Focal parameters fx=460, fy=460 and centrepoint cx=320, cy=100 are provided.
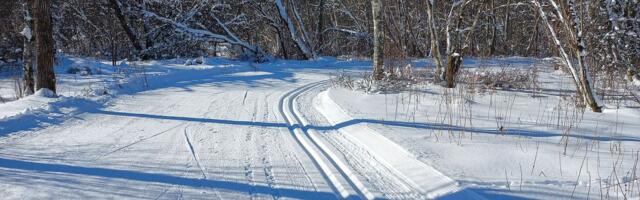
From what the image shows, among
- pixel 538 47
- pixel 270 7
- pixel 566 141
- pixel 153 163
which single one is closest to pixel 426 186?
pixel 566 141

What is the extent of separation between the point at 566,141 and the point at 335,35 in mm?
26188

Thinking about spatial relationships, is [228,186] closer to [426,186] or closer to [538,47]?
[426,186]

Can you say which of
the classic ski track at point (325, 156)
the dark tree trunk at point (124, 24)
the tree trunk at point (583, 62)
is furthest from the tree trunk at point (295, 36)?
the tree trunk at point (583, 62)

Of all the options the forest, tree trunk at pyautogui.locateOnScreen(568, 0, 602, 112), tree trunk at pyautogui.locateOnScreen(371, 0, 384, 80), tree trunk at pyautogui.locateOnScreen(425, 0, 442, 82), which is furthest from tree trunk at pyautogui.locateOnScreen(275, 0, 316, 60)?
tree trunk at pyautogui.locateOnScreen(568, 0, 602, 112)

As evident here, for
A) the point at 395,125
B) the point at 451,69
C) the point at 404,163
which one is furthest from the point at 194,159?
the point at 451,69

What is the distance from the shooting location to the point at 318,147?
5.79m

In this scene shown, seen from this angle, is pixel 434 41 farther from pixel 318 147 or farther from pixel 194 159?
pixel 194 159

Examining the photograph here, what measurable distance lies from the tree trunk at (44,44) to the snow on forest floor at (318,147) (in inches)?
18.1

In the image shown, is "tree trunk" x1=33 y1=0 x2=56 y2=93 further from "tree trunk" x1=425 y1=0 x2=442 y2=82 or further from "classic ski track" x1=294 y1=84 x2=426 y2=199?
"tree trunk" x1=425 y1=0 x2=442 y2=82

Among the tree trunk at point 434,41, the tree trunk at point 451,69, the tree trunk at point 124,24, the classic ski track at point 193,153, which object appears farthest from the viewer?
the tree trunk at point 124,24

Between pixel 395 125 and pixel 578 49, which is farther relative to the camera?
pixel 578 49

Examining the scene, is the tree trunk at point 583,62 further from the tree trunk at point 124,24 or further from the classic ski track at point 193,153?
the tree trunk at point 124,24

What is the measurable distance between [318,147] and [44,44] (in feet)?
23.7

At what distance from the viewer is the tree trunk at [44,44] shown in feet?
31.3
